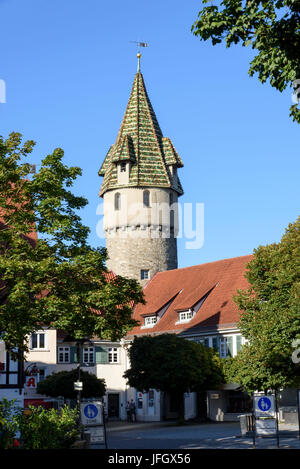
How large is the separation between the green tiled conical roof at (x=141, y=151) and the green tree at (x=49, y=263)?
39.4 meters

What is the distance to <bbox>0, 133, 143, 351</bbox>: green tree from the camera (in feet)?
87.7

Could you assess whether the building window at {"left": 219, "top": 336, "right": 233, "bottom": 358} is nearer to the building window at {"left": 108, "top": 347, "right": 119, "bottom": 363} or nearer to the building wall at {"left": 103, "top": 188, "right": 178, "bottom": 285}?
the building window at {"left": 108, "top": 347, "right": 119, "bottom": 363}

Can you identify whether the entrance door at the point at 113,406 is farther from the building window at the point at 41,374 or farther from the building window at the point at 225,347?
the building window at the point at 225,347

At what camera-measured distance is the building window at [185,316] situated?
54.6 meters

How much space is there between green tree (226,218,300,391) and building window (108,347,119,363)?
19247 millimetres

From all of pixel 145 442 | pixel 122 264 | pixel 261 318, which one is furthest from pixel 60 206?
pixel 122 264

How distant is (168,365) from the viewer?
43531mm

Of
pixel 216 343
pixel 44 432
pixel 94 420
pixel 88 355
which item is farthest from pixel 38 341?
pixel 44 432

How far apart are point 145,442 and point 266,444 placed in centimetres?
648

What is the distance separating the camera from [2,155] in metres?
29.0

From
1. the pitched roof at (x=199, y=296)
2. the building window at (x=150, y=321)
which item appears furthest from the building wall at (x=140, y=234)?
the building window at (x=150, y=321)

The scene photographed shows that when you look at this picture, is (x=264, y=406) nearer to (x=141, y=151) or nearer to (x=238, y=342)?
(x=238, y=342)

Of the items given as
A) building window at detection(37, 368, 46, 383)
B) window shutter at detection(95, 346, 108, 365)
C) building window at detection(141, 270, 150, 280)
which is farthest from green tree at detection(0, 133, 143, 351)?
building window at detection(141, 270, 150, 280)

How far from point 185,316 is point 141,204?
17374mm
